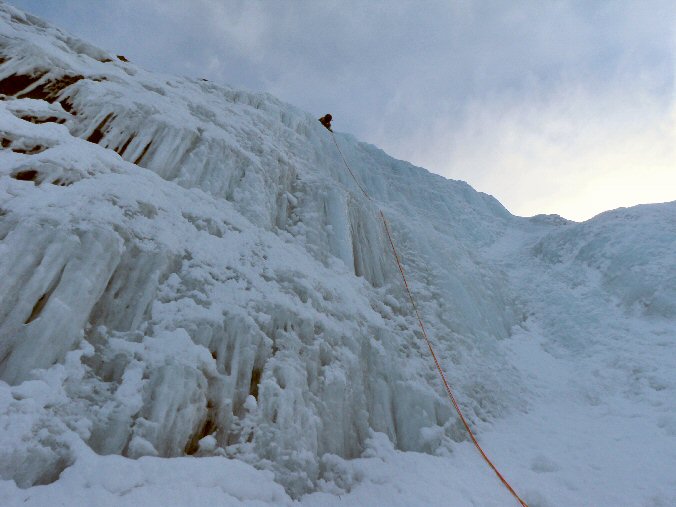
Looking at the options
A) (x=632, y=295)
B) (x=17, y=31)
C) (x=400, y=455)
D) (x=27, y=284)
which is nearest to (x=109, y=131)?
(x=17, y=31)

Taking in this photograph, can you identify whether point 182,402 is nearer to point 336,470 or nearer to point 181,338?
point 181,338

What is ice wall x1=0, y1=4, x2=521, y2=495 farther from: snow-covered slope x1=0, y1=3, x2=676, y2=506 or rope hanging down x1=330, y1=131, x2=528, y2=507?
rope hanging down x1=330, y1=131, x2=528, y2=507

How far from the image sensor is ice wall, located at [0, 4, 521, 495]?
20.2 ft

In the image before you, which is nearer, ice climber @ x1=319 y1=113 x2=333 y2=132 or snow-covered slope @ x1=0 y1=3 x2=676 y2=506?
snow-covered slope @ x1=0 y1=3 x2=676 y2=506

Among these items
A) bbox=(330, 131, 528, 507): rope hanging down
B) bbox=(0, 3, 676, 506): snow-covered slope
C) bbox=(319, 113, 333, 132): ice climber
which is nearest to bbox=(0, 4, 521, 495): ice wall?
bbox=(0, 3, 676, 506): snow-covered slope

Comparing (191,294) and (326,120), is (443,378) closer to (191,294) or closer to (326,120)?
(191,294)

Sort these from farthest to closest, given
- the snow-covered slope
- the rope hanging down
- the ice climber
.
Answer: the ice climber
the rope hanging down
the snow-covered slope

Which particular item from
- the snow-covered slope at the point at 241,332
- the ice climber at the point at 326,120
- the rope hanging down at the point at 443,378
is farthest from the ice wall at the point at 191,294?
the ice climber at the point at 326,120

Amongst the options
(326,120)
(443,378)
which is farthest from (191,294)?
(326,120)

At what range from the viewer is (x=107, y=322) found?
22.7 ft

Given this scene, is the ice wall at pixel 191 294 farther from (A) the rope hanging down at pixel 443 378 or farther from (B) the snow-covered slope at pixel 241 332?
(A) the rope hanging down at pixel 443 378

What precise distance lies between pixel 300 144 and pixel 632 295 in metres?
16.7

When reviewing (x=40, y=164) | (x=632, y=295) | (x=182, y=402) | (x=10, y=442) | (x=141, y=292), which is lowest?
(x=10, y=442)

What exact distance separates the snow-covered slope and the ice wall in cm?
4
